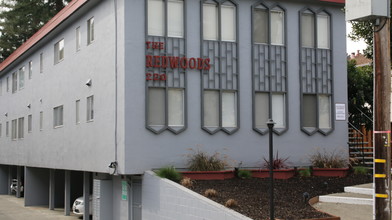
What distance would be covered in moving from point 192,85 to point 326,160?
18.4ft

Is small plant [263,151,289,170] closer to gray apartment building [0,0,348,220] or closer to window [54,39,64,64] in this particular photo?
gray apartment building [0,0,348,220]

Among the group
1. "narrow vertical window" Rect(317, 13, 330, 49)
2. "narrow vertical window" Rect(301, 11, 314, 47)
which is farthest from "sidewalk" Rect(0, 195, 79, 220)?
"narrow vertical window" Rect(317, 13, 330, 49)

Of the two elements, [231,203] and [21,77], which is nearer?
[231,203]

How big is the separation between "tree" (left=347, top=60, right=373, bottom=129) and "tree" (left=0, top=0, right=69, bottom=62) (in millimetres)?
28595

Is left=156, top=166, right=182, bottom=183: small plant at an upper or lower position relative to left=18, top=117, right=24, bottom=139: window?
lower

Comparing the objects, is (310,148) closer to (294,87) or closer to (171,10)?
(294,87)

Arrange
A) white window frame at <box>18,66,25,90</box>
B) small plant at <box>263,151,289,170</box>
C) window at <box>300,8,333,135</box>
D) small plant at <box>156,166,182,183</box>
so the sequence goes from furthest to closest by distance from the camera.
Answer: white window frame at <box>18,66,25,90</box>, window at <box>300,8,333,135</box>, small plant at <box>263,151,289,170</box>, small plant at <box>156,166,182,183</box>

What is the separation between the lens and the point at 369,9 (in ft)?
37.4

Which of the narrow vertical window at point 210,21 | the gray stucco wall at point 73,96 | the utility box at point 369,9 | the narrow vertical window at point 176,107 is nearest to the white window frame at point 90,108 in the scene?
the gray stucco wall at point 73,96

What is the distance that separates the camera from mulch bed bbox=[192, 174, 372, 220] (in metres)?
14.5

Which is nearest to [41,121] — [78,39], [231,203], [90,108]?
[78,39]

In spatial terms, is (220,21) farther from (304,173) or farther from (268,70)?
(304,173)

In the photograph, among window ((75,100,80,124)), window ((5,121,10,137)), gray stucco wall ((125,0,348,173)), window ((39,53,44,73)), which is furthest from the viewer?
window ((5,121,10,137))

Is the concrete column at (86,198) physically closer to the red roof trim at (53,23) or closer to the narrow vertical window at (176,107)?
the red roof trim at (53,23)
